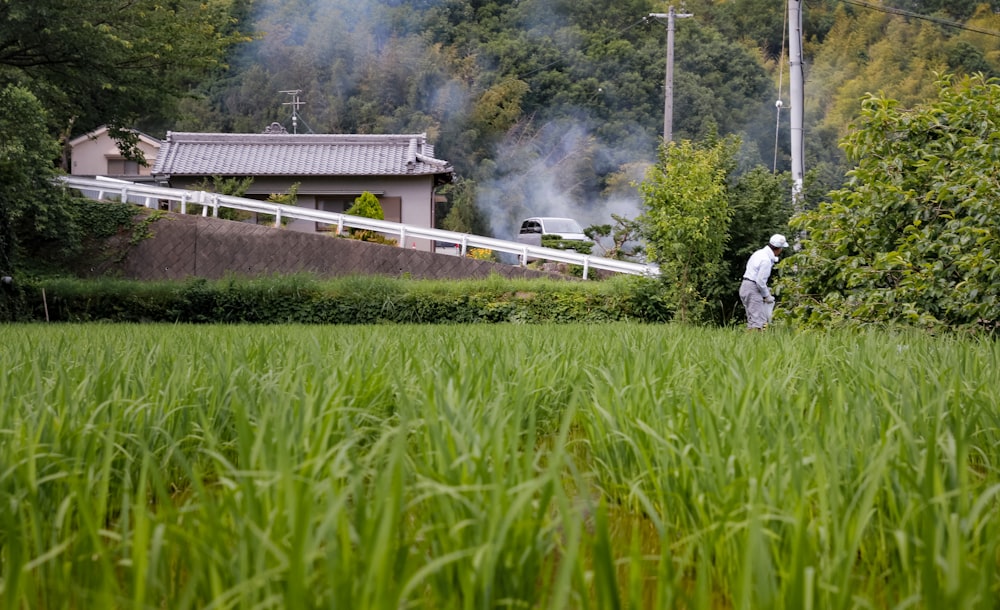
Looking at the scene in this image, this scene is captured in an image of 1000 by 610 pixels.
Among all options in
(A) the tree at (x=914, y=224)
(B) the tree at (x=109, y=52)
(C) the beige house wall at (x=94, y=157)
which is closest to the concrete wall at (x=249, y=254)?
(B) the tree at (x=109, y=52)

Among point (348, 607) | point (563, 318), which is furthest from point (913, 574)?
point (563, 318)

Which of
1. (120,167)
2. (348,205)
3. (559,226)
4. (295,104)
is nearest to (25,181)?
(348,205)

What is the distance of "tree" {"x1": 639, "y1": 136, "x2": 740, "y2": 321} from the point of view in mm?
11383

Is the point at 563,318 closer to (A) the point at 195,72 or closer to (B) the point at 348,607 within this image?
(A) the point at 195,72

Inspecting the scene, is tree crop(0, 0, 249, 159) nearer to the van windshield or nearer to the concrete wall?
the concrete wall

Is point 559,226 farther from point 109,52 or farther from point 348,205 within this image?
point 109,52

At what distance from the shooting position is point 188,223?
19.4 m

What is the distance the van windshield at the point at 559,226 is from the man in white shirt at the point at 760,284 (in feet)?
59.7

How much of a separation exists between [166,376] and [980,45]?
36111mm

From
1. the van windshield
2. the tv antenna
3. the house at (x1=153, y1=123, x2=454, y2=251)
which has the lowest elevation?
the van windshield

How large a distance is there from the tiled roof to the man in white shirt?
16417 millimetres

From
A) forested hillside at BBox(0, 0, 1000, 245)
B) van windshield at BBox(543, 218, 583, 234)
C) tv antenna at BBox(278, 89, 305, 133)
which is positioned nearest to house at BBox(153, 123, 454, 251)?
van windshield at BBox(543, 218, 583, 234)

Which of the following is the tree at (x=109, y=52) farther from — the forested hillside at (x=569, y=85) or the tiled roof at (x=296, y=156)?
the forested hillside at (x=569, y=85)

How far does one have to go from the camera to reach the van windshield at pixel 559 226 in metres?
29.2
